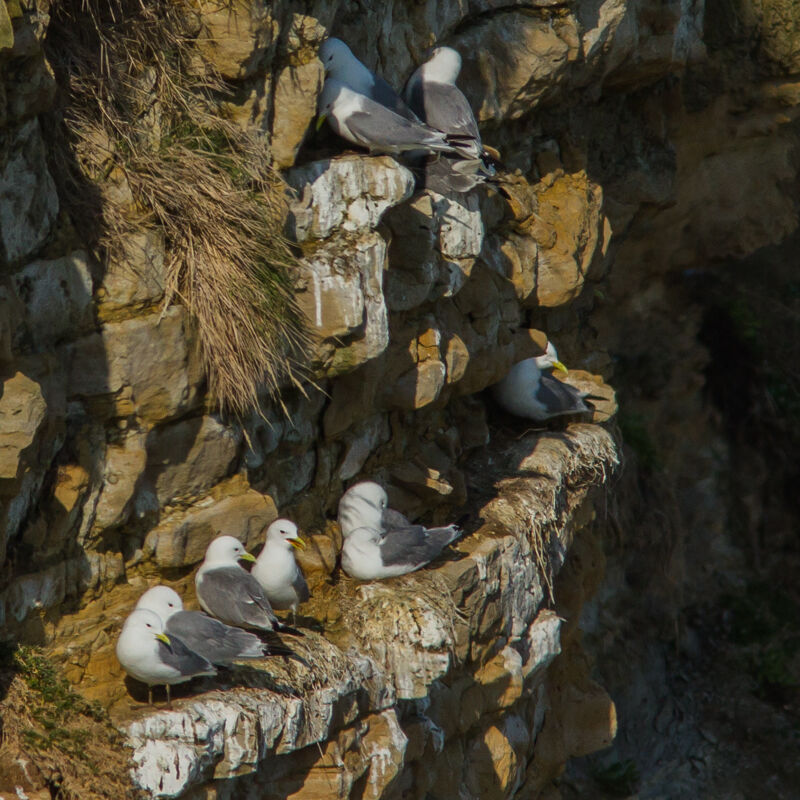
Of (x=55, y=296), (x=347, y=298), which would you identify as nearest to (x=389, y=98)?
(x=347, y=298)

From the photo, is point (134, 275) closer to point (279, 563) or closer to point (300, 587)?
point (279, 563)

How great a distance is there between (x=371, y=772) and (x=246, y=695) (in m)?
0.89

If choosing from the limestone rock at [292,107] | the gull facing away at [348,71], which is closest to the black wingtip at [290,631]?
the limestone rock at [292,107]

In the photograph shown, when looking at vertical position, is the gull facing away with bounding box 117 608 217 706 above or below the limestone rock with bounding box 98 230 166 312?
below

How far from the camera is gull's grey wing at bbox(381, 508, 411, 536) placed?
6023mm

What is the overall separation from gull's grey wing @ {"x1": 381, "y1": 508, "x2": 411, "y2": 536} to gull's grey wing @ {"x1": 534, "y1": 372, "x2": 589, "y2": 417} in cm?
190

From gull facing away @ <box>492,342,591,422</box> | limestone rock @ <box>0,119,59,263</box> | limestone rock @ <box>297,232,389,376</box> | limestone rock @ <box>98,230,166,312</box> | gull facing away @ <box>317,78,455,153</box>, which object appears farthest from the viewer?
gull facing away @ <box>492,342,591,422</box>

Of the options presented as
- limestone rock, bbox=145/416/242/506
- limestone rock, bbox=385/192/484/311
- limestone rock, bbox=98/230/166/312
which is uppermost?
→ limestone rock, bbox=98/230/166/312

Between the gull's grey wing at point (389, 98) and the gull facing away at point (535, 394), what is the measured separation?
202 cm

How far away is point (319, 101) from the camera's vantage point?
589 cm

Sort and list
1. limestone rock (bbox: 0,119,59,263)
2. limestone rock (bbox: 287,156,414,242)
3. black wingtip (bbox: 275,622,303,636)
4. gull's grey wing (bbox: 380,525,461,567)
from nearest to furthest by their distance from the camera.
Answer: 1. limestone rock (bbox: 0,119,59,263)
2. black wingtip (bbox: 275,622,303,636)
3. limestone rock (bbox: 287,156,414,242)
4. gull's grey wing (bbox: 380,525,461,567)

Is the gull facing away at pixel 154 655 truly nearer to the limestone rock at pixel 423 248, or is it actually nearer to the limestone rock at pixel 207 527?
the limestone rock at pixel 207 527

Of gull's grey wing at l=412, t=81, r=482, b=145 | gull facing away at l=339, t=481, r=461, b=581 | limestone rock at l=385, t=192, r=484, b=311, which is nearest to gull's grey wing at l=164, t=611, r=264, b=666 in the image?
gull facing away at l=339, t=481, r=461, b=581

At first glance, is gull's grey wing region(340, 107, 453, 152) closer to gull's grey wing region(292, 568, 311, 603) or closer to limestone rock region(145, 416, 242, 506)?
limestone rock region(145, 416, 242, 506)
